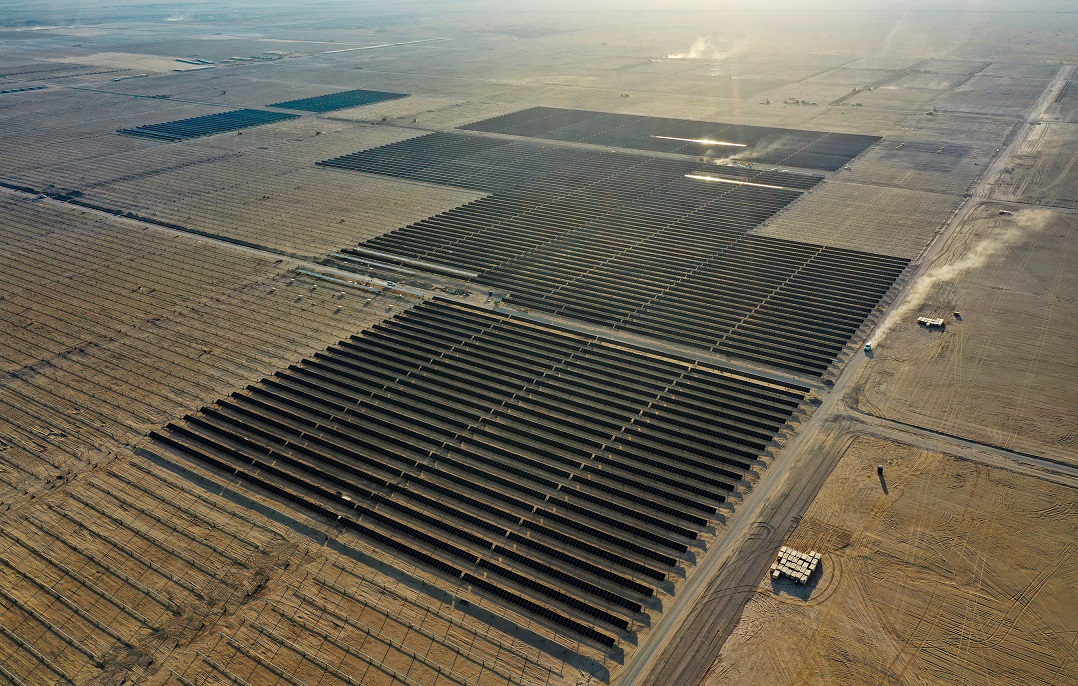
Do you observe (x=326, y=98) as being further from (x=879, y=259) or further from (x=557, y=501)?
(x=557, y=501)

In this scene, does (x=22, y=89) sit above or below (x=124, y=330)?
above

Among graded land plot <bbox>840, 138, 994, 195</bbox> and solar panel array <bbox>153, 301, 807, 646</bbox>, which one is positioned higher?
graded land plot <bbox>840, 138, 994, 195</bbox>

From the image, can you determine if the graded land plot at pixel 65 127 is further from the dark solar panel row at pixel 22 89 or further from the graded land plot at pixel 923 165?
the graded land plot at pixel 923 165

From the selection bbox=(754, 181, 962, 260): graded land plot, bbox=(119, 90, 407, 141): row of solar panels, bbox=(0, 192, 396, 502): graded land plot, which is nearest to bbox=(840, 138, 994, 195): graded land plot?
bbox=(754, 181, 962, 260): graded land plot

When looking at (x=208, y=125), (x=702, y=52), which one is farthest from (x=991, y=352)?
(x=702, y=52)

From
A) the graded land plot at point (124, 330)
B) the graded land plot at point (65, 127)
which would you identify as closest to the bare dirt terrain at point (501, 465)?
the graded land plot at point (124, 330)

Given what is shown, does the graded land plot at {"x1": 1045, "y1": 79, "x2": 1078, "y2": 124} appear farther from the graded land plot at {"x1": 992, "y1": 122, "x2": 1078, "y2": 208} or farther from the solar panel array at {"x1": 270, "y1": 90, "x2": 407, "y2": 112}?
the solar panel array at {"x1": 270, "y1": 90, "x2": 407, "y2": 112}

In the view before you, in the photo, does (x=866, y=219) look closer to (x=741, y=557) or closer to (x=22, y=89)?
(x=741, y=557)
